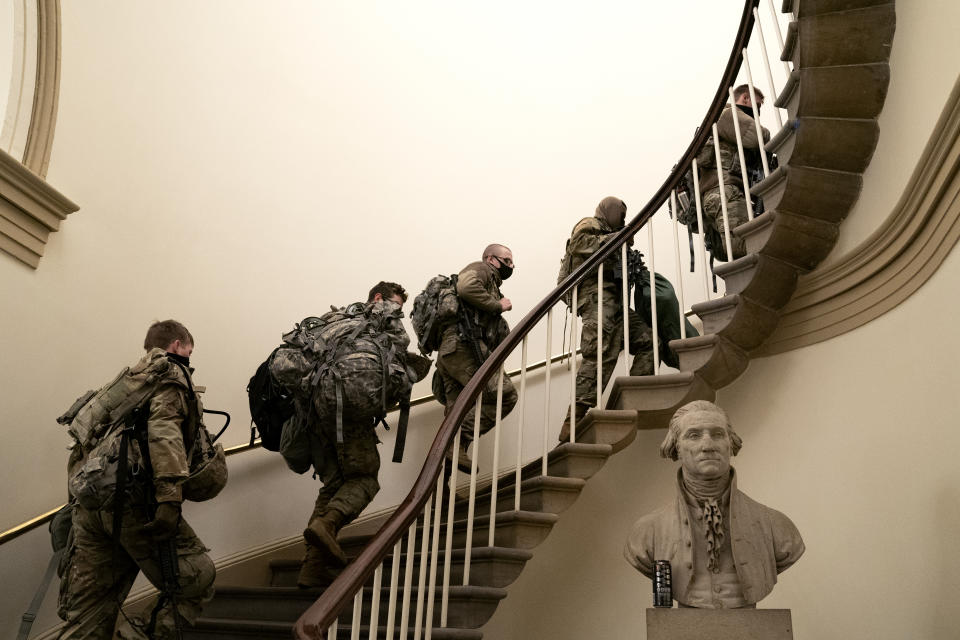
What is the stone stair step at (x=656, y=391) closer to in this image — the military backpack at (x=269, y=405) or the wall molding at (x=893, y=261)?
the wall molding at (x=893, y=261)

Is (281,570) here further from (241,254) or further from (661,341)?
(661,341)

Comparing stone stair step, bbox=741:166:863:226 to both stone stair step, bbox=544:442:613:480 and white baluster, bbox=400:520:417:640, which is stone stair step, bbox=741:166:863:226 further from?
white baluster, bbox=400:520:417:640

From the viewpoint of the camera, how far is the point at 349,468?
3664 mm

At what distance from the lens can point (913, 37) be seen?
3.42 meters

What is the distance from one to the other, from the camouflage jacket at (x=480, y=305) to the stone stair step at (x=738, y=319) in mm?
1140

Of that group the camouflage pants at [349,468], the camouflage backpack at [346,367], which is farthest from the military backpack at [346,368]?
the camouflage pants at [349,468]

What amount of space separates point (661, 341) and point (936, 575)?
1829mm

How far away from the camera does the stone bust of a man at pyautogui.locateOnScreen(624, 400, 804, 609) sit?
2.53 metres

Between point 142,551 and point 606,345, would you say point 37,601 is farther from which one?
point 606,345

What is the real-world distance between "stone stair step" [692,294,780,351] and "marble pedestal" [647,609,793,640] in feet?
5.46

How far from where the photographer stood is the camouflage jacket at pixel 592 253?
4297mm

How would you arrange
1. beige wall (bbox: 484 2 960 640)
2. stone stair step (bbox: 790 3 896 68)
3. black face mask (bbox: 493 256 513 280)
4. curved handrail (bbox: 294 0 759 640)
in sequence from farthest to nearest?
black face mask (bbox: 493 256 513 280) < stone stair step (bbox: 790 3 896 68) < beige wall (bbox: 484 2 960 640) < curved handrail (bbox: 294 0 759 640)

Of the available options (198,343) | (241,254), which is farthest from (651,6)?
(198,343)

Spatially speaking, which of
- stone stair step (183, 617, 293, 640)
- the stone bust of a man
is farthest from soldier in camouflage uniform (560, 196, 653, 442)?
stone stair step (183, 617, 293, 640)
